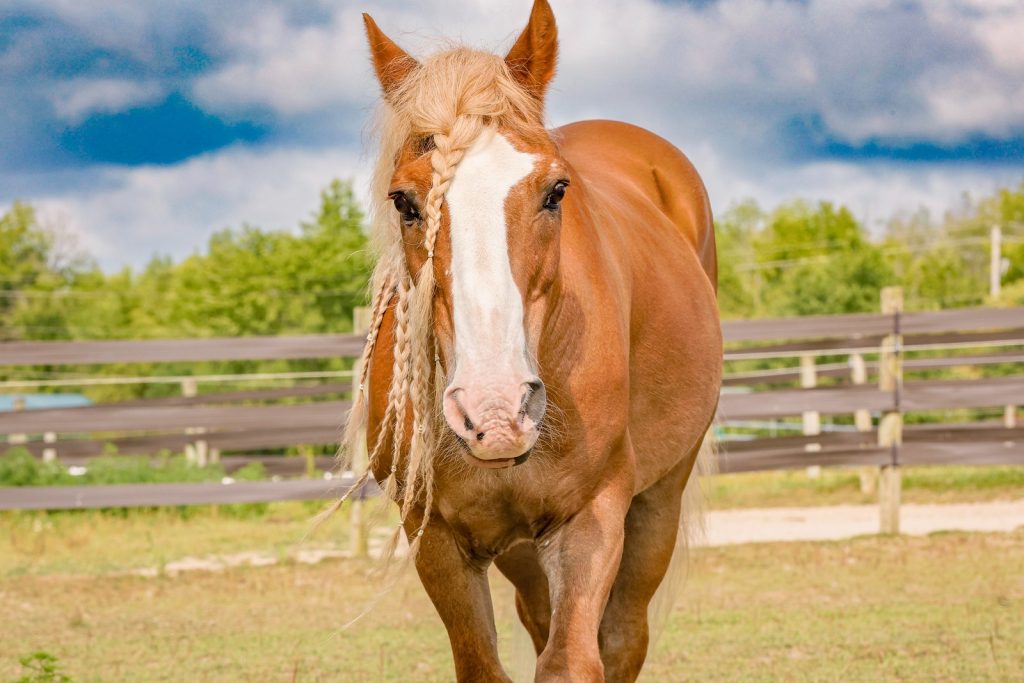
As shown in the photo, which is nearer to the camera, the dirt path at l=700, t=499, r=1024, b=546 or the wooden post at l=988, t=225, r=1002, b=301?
the dirt path at l=700, t=499, r=1024, b=546

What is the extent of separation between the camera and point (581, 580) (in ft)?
8.89

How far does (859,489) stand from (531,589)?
390 inches

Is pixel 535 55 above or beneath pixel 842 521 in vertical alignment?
above

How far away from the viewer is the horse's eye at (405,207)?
2.52m

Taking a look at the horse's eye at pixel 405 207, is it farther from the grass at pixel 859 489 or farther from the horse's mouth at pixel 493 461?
the grass at pixel 859 489

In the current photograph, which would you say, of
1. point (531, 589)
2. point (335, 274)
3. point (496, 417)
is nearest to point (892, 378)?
point (531, 589)

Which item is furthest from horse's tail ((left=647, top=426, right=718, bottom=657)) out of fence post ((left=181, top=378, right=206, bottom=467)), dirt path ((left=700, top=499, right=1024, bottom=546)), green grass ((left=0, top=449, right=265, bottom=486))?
fence post ((left=181, top=378, right=206, bottom=467))

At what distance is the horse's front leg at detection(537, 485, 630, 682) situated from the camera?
2629mm

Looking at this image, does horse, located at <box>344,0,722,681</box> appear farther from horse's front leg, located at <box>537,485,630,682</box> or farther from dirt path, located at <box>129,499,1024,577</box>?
dirt path, located at <box>129,499,1024,577</box>

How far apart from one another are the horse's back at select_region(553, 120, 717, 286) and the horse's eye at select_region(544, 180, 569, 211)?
1.83m

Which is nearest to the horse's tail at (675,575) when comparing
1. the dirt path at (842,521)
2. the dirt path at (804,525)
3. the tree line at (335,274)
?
the dirt path at (842,521)

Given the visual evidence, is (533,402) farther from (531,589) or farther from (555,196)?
(531,589)

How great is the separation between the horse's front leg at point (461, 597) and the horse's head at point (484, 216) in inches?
20.3

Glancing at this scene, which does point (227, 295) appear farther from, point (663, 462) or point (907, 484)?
point (663, 462)
